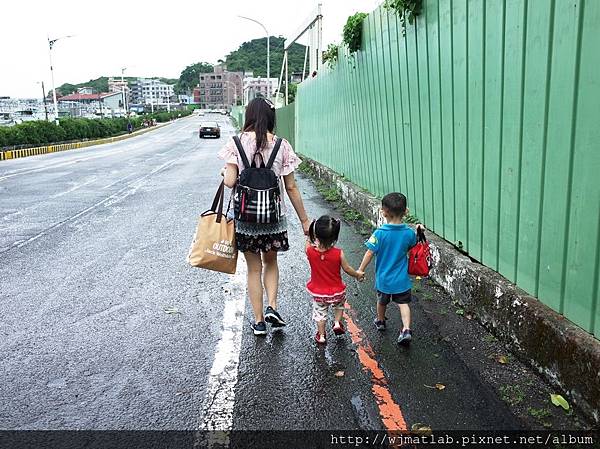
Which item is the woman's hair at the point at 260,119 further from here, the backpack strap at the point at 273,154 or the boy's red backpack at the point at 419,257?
the boy's red backpack at the point at 419,257

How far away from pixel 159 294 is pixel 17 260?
2466 mm

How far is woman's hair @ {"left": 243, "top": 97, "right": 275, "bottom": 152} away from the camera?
153 inches

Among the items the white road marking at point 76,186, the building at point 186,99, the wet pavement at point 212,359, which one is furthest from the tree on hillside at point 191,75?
the wet pavement at point 212,359

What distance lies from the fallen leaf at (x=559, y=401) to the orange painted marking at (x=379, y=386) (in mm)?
868

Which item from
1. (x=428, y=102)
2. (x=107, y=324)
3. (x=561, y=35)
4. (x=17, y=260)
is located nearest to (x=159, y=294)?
(x=107, y=324)

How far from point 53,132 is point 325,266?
3730 centimetres

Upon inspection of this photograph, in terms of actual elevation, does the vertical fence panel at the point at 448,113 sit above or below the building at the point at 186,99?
below

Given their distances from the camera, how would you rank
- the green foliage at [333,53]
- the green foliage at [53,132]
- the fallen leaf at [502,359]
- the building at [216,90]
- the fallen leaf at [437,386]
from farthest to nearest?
the building at [216,90]
the green foliage at [53,132]
the green foliage at [333,53]
the fallen leaf at [502,359]
the fallen leaf at [437,386]

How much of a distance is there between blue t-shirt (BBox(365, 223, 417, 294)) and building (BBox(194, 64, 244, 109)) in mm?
156983

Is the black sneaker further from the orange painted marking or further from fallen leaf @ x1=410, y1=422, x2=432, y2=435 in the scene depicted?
fallen leaf @ x1=410, y1=422, x2=432, y2=435

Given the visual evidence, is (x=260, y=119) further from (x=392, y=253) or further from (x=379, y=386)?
(x=379, y=386)

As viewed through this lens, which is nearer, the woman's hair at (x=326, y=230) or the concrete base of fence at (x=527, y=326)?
the concrete base of fence at (x=527, y=326)

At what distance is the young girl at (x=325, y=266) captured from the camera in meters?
3.83

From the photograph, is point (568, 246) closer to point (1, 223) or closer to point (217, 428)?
point (217, 428)
